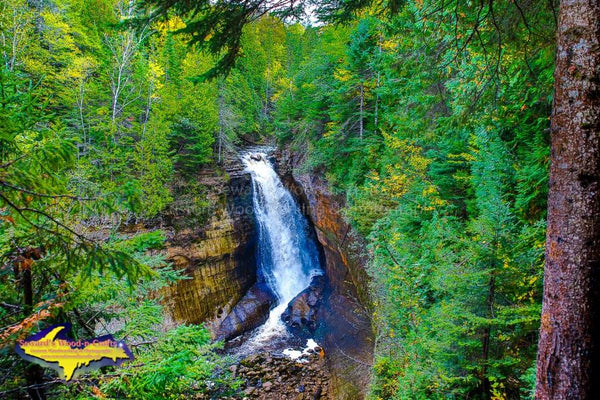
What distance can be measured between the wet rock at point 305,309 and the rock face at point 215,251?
3156 mm

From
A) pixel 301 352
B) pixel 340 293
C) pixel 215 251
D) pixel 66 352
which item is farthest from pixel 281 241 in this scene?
pixel 66 352

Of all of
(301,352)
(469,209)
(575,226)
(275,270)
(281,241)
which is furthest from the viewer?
(281,241)

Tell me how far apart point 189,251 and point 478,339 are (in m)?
13.6

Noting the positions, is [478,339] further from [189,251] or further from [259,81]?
[259,81]

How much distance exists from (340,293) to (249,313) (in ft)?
16.8

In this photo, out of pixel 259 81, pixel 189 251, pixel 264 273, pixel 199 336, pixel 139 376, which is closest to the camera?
pixel 139 376

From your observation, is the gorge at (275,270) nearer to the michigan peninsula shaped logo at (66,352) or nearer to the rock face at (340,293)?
the rock face at (340,293)

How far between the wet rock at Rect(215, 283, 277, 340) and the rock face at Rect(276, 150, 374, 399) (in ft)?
10.7

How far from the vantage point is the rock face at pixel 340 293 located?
1010 centimetres

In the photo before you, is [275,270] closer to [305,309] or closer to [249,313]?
[249,313]

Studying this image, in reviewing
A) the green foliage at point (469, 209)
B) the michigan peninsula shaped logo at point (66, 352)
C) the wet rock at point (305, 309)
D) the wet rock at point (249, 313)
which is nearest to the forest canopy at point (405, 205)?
the green foliage at point (469, 209)

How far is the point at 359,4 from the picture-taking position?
394 centimetres

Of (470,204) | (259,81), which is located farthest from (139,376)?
(259,81)

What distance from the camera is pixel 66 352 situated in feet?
6.59
